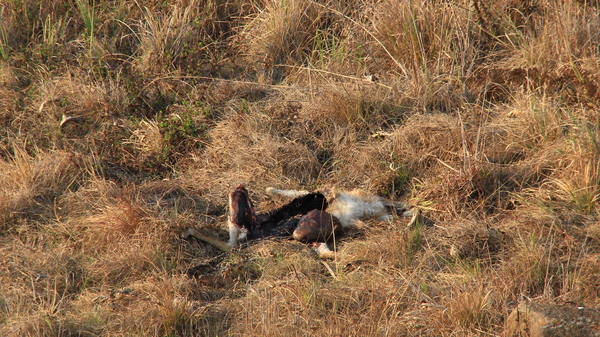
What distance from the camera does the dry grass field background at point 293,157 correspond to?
136 inches

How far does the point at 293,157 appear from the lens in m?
4.87

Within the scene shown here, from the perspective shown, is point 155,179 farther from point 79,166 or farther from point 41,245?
point 41,245

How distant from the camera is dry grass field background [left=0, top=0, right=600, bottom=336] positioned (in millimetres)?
3453

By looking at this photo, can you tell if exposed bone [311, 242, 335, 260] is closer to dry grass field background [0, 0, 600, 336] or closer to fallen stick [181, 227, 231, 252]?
dry grass field background [0, 0, 600, 336]

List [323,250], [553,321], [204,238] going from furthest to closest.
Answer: [204,238], [323,250], [553,321]

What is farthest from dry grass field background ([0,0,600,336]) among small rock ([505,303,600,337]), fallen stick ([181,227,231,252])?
small rock ([505,303,600,337])

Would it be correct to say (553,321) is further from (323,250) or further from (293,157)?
(293,157)

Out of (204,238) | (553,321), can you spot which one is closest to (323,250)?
(204,238)

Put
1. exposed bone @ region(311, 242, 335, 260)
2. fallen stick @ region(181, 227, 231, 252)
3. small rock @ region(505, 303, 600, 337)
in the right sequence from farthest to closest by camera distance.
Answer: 1. fallen stick @ region(181, 227, 231, 252)
2. exposed bone @ region(311, 242, 335, 260)
3. small rock @ region(505, 303, 600, 337)

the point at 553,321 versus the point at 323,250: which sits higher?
the point at 553,321

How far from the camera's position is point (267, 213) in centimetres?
434

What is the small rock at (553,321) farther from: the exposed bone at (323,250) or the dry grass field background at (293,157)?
the exposed bone at (323,250)

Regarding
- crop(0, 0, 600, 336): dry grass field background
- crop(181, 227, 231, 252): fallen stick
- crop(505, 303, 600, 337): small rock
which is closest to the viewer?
crop(505, 303, 600, 337): small rock

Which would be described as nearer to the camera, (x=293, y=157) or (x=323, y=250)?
(x=323, y=250)
